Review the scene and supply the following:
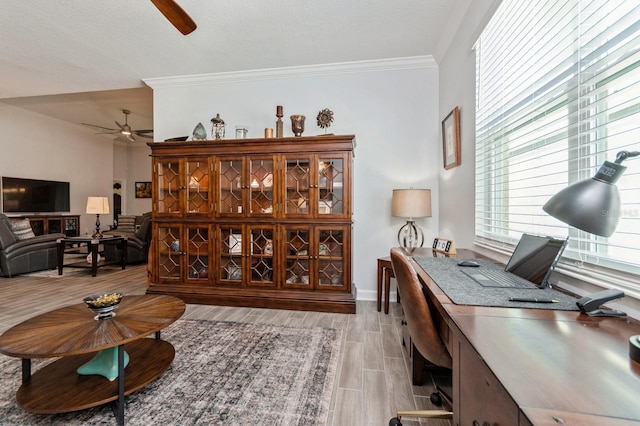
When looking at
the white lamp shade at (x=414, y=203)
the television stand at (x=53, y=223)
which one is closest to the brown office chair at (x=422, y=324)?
the white lamp shade at (x=414, y=203)

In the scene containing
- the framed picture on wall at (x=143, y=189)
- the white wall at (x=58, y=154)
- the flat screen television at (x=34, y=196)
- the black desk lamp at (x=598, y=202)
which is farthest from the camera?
the framed picture on wall at (x=143, y=189)

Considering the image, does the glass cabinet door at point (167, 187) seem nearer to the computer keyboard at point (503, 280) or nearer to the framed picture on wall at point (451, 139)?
the framed picture on wall at point (451, 139)

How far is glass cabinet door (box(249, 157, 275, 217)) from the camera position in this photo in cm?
294

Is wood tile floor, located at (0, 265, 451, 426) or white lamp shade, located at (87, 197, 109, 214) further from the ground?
white lamp shade, located at (87, 197, 109, 214)

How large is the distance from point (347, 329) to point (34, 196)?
7.10 metres

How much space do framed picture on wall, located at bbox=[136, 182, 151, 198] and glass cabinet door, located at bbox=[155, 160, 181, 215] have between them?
5651 millimetres

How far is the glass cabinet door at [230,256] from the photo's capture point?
2.99m

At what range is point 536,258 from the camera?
1.25 m

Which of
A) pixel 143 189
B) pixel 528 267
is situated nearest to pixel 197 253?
pixel 528 267

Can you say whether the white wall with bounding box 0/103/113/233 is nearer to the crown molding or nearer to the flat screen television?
the flat screen television

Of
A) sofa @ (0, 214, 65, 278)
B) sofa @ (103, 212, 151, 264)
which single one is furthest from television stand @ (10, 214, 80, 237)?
sofa @ (103, 212, 151, 264)

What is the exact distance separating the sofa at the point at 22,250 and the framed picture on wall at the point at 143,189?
3334mm

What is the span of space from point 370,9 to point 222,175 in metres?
2.11

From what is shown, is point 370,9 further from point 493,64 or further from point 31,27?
point 31,27
